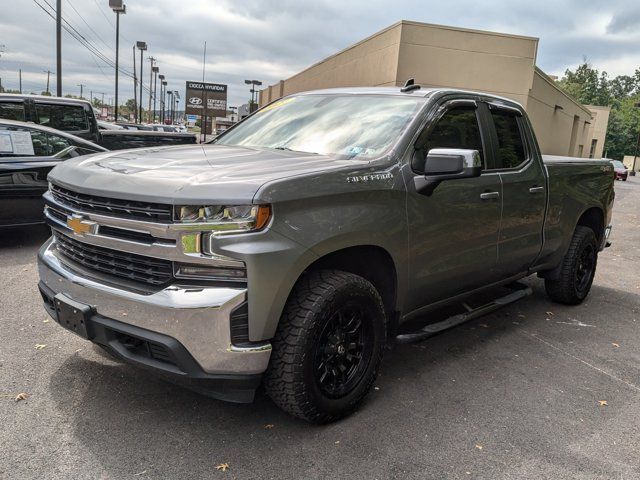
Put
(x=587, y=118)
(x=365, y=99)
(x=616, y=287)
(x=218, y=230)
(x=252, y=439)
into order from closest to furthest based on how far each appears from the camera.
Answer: (x=218, y=230) → (x=252, y=439) → (x=365, y=99) → (x=616, y=287) → (x=587, y=118)

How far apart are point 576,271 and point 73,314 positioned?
187 inches

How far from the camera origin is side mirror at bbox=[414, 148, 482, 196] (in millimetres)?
3209

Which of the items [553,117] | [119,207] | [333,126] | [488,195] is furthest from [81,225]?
[553,117]

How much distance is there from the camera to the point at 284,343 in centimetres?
278

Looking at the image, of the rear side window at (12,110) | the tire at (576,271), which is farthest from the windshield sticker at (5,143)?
the tire at (576,271)

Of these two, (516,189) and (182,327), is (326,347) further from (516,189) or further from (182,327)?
(516,189)

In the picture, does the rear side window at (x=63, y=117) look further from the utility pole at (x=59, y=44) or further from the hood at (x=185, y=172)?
the utility pole at (x=59, y=44)

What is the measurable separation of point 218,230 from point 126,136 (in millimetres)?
10455

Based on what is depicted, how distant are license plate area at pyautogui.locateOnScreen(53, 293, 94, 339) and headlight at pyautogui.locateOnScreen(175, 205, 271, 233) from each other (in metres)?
0.76

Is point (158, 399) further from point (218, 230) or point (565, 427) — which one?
point (565, 427)

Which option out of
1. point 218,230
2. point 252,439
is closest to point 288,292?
point 218,230

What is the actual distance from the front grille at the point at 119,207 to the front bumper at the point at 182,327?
0.35m

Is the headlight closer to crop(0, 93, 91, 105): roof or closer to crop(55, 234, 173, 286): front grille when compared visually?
crop(55, 234, 173, 286): front grille

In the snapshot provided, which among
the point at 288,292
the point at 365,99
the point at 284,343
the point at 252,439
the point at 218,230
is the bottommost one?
the point at 252,439
